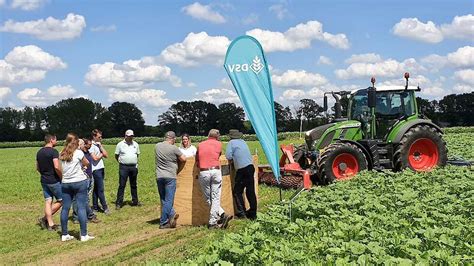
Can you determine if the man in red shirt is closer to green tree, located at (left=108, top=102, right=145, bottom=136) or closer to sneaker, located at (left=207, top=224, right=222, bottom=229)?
sneaker, located at (left=207, top=224, right=222, bottom=229)

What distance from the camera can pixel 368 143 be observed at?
12281 millimetres

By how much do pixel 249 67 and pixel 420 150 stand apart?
261 inches

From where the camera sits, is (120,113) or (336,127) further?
(120,113)

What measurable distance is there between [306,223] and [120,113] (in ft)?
279

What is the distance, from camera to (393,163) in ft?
41.0

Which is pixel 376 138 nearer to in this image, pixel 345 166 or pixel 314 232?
pixel 345 166

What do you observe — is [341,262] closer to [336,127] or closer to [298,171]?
[298,171]

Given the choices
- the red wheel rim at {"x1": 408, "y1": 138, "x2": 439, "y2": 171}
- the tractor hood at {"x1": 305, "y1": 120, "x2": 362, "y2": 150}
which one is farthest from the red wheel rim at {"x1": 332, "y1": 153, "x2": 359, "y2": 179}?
the red wheel rim at {"x1": 408, "y1": 138, "x2": 439, "y2": 171}

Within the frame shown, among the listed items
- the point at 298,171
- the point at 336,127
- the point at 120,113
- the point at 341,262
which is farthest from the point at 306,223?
the point at 120,113

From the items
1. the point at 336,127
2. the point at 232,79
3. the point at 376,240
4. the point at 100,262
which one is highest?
the point at 232,79

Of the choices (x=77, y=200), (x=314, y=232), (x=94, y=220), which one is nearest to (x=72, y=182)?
(x=77, y=200)

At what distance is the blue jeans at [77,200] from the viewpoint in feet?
27.4

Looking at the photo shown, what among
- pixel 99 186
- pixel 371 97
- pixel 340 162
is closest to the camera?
pixel 99 186

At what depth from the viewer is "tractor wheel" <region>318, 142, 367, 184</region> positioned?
1147cm
